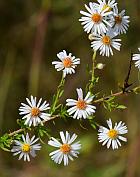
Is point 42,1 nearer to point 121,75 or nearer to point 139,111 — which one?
point 121,75

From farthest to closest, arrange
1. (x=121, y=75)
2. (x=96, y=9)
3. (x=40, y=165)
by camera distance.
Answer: (x=121, y=75) < (x=40, y=165) < (x=96, y=9)

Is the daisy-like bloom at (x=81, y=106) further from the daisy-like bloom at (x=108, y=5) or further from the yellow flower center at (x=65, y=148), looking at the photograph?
the daisy-like bloom at (x=108, y=5)

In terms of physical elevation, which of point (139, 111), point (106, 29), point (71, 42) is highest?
point (71, 42)

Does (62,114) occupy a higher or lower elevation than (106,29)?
lower

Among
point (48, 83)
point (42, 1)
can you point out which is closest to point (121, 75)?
point (48, 83)

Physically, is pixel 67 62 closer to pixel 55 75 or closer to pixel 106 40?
pixel 106 40

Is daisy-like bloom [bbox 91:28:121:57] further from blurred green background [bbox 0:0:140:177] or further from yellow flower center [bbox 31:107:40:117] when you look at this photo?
blurred green background [bbox 0:0:140:177]

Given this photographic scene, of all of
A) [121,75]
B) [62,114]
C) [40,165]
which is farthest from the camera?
[121,75]
